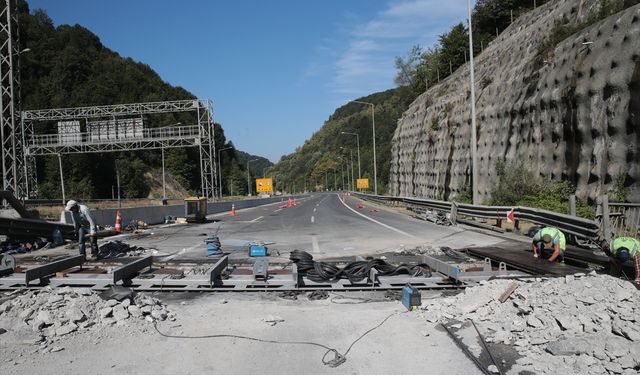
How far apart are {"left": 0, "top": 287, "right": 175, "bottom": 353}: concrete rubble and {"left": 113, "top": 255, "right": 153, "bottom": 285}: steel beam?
1212mm

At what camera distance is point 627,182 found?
16828 mm

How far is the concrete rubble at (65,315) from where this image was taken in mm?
5793

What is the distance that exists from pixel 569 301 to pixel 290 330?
332 cm

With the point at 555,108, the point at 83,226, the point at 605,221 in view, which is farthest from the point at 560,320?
the point at 555,108

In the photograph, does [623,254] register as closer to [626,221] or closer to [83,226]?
[626,221]

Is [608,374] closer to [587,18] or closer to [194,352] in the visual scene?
[194,352]

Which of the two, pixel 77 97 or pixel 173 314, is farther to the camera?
pixel 77 97

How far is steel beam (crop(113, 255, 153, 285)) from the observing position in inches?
323

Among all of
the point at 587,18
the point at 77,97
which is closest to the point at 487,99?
the point at 587,18

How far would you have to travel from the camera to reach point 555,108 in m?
23.1

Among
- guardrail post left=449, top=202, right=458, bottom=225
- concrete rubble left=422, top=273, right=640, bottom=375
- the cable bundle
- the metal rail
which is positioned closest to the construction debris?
the metal rail

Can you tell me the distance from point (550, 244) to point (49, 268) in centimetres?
975

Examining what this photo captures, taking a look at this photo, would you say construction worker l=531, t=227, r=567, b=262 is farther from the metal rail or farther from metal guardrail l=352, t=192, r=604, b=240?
metal guardrail l=352, t=192, r=604, b=240

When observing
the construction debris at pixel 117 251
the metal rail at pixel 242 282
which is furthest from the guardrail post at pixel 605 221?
the construction debris at pixel 117 251
